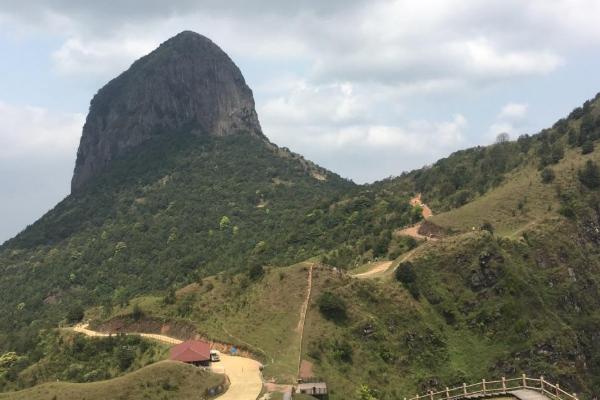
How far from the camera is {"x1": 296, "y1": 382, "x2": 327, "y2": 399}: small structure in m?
53.1

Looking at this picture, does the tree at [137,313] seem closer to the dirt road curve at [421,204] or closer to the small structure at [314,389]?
the small structure at [314,389]

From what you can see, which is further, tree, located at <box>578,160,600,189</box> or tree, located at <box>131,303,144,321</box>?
tree, located at <box>578,160,600,189</box>

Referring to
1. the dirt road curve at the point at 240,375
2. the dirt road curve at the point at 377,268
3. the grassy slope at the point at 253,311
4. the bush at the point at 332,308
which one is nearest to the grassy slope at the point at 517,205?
the dirt road curve at the point at 377,268

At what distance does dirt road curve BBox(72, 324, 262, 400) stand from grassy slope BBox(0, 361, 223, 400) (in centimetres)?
177

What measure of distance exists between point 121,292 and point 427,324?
67819mm

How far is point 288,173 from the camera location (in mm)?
179375

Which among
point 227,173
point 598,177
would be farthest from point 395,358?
point 227,173

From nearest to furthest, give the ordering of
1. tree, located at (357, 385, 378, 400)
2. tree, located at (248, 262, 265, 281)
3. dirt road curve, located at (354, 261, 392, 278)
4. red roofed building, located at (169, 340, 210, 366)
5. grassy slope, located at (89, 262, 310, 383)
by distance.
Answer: tree, located at (357, 385, 378, 400) → red roofed building, located at (169, 340, 210, 366) → grassy slope, located at (89, 262, 310, 383) → tree, located at (248, 262, 265, 281) → dirt road curve, located at (354, 261, 392, 278)

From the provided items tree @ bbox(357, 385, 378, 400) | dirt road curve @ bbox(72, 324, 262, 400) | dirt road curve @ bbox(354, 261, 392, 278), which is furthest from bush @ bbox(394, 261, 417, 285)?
dirt road curve @ bbox(72, 324, 262, 400)

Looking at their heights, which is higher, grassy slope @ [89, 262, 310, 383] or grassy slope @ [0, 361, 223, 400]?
grassy slope @ [89, 262, 310, 383]

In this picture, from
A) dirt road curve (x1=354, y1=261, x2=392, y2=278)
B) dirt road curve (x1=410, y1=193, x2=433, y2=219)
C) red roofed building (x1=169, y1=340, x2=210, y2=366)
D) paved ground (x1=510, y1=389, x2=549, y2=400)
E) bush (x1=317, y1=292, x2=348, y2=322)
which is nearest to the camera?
paved ground (x1=510, y1=389, x2=549, y2=400)

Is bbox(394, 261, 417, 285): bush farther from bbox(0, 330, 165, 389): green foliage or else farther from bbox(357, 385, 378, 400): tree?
bbox(0, 330, 165, 389): green foliage

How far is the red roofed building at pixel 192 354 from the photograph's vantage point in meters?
59.3

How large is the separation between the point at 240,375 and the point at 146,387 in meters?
9.01
